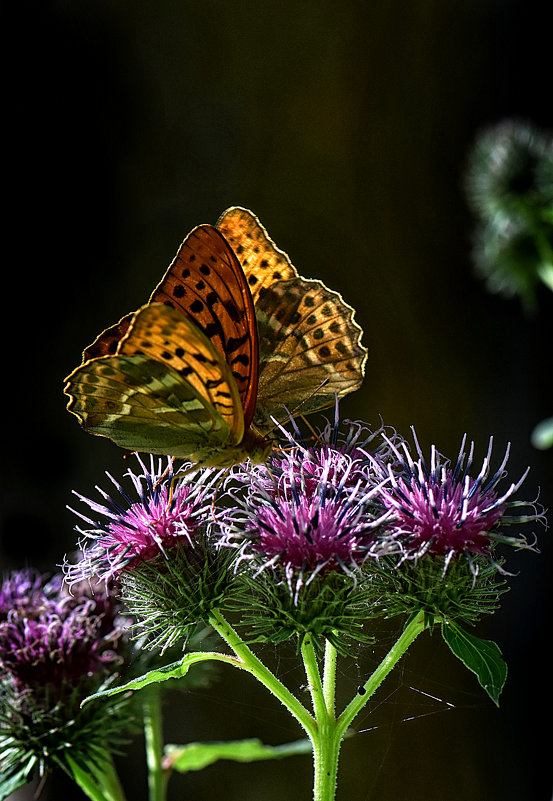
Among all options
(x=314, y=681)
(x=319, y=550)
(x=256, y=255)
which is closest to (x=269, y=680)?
(x=314, y=681)

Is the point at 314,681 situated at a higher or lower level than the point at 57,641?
lower

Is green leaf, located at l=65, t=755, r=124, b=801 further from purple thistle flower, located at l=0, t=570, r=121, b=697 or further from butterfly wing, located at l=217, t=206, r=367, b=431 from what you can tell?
butterfly wing, located at l=217, t=206, r=367, b=431

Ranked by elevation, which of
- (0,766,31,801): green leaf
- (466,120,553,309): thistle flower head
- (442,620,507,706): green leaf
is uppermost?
(466,120,553,309): thistle flower head

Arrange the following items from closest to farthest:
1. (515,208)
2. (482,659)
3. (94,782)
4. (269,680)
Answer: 1. (482,659)
2. (269,680)
3. (94,782)
4. (515,208)

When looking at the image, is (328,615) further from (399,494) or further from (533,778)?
(533,778)

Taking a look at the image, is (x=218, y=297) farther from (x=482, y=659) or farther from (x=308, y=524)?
(x=482, y=659)

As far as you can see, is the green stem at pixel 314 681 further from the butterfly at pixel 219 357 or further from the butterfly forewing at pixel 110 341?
the butterfly forewing at pixel 110 341

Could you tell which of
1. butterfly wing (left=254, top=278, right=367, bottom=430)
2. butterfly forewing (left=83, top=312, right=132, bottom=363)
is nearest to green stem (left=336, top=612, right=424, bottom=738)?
butterfly wing (left=254, top=278, right=367, bottom=430)
